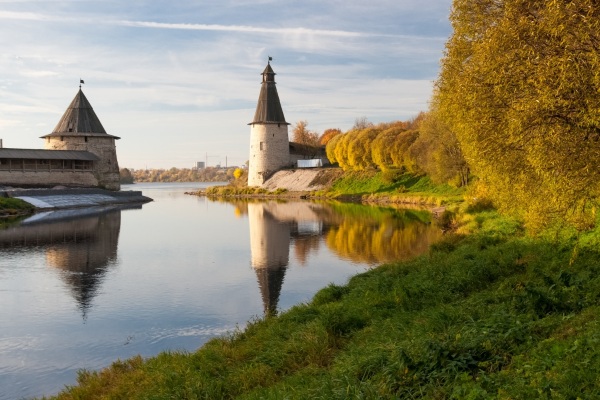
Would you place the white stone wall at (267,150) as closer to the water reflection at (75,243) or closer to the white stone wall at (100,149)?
the white stone wall at (100,149)

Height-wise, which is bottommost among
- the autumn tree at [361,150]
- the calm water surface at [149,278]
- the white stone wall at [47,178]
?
the calm water surface at [149,278]

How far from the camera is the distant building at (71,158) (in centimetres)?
4222

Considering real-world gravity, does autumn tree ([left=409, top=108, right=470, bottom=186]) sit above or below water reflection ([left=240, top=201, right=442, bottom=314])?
above

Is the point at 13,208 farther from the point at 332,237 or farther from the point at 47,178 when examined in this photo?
the point at 332,237

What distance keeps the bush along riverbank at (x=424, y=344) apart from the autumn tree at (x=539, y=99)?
5.09 feet

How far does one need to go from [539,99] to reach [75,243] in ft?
61.4

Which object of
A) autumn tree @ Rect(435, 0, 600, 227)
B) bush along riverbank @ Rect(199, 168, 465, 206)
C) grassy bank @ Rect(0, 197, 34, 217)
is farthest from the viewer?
bush along riverbank @ Rect(199, 168, 465, 206)

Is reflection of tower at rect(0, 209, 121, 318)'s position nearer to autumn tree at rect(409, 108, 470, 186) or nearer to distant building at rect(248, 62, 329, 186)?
autumn tree at rect(409, 108, 470, 186)

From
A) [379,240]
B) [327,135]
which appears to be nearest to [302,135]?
[327,135]

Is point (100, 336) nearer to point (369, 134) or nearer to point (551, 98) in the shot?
point (551, 98)

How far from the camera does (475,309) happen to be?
297 inches

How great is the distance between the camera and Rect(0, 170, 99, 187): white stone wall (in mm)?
41709

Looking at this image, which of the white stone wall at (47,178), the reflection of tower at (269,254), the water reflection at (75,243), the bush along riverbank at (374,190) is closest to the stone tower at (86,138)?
the white stone wall at (47,178)

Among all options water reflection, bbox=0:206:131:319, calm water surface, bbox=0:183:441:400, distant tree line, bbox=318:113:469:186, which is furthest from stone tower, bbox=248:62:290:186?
calm water surface, bbox=0:183:441:400
